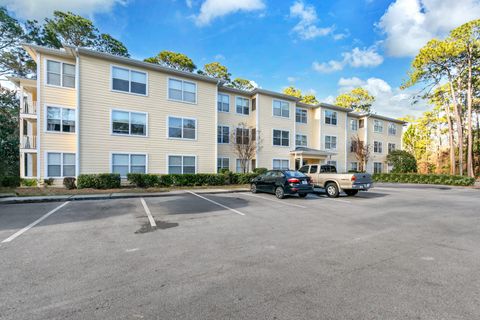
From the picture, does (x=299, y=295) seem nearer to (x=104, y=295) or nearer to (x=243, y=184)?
(x=104, y=295)

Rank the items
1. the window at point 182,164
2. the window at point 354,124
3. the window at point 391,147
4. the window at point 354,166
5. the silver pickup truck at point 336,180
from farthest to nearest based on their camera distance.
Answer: the window at point 391,147 → the window at point 354,124 → the window at point 354,166 → the window at point 182,164 → the silver pickup truck at point 336,180

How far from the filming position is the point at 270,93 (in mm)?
21188

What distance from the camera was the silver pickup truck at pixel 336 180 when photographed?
1163 centimetres

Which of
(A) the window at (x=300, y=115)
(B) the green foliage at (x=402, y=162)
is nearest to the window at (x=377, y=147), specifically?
(B) the green foliage at (x=402, y=162)

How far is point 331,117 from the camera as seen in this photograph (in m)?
25.9

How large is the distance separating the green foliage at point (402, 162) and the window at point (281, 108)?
56.0 feet

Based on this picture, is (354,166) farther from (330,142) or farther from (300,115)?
(300,115)

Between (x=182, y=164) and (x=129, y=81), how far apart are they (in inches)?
277

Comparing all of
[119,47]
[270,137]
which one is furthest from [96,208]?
[119,47]

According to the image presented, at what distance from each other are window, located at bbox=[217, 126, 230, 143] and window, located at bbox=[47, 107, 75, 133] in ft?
35.1

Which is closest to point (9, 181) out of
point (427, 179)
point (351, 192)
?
point (351, 192)

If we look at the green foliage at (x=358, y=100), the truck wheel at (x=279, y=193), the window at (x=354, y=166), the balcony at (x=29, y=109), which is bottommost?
the truck wheel at (x=279, y=193)

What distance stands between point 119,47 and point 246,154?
20.2 meters

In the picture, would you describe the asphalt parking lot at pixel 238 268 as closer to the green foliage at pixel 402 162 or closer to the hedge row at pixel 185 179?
the hedge row at pixel 185 179
